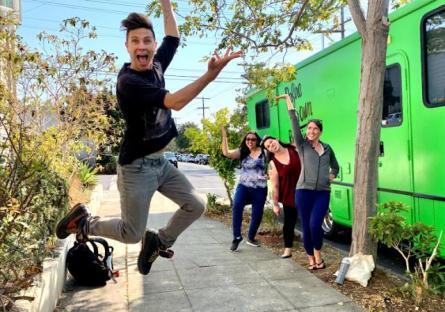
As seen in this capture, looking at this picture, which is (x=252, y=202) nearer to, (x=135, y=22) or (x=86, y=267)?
(x=86, y=267)

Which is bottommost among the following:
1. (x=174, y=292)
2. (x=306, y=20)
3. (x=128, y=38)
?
(x=174, y=292)

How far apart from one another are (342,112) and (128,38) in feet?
13.3

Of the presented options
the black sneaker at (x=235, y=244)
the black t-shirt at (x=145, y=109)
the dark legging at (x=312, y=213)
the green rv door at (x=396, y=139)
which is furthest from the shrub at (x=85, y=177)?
the black t-shirt at (x=145, y=109)

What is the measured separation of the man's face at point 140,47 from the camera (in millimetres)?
3135

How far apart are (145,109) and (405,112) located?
3224 mm

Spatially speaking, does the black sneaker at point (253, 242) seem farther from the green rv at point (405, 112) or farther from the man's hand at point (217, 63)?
the man's hand at point (217, 63)

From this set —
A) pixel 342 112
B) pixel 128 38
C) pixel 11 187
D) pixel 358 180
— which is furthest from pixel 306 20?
pixel 11 187

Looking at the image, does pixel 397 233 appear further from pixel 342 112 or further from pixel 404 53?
pixel 342 112

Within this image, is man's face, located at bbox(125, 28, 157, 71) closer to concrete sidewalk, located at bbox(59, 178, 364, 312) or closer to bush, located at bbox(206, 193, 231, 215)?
concrete sidewalk, located at bbox(59, 178, 364, 312)

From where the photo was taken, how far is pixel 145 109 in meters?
3.16

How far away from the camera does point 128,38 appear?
3186 millimetres

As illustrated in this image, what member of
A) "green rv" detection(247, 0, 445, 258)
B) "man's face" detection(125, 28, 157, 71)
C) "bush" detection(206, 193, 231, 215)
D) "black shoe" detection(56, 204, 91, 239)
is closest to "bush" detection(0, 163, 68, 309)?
"black shoe" detection(56, 204, 91, 239)

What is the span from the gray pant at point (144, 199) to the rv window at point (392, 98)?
284 cm

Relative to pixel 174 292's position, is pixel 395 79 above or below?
above
